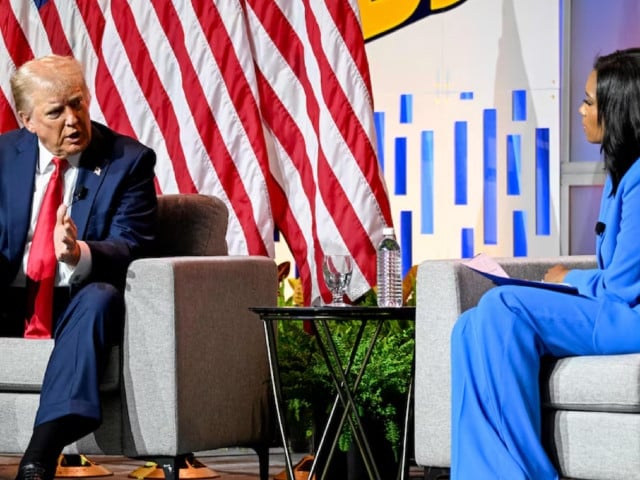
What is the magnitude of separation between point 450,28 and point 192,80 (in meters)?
1.15

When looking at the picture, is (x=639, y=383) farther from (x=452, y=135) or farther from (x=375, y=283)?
(x=452, y=135)

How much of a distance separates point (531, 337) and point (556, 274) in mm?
478

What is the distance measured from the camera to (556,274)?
3461 mm

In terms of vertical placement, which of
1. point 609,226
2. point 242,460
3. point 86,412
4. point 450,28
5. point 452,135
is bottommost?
point 242,460

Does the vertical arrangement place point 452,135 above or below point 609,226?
above

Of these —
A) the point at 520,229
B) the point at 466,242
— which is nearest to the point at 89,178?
the point at 466,242

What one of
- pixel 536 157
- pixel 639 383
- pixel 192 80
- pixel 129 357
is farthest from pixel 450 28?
pixel 639 383

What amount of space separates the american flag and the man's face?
3.84ft

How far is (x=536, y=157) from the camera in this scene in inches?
209

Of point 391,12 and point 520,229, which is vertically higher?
point 391,12

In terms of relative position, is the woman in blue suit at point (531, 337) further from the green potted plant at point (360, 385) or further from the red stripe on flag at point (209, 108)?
the red stripe on flag at point (209, 108)

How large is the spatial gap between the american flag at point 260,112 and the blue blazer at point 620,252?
1610mm

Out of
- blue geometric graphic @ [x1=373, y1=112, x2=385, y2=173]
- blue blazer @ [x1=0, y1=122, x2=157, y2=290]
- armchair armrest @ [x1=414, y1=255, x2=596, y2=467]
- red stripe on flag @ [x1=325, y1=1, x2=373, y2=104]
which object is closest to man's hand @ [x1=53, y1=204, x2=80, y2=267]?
blue blazer @ [x1=0, y1=122, x2=157, y2=290]

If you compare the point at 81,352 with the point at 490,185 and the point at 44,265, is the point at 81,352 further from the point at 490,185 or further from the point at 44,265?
the point at 490,185
